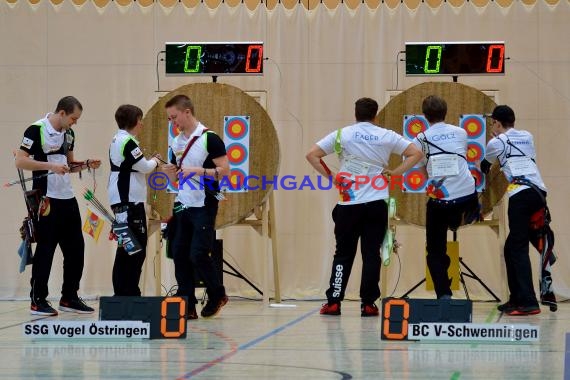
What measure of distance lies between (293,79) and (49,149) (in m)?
2.77

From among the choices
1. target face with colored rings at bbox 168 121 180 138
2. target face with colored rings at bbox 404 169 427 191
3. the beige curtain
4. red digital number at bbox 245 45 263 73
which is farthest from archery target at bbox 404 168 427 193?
target face with colored rings at bbox 168 121 180 138

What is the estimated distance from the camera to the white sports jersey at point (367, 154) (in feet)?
21.9

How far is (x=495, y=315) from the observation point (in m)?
6.93

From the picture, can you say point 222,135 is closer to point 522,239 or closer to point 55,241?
point 55,241

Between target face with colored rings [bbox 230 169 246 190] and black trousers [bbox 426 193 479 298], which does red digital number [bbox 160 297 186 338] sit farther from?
target face with colored rings [bbox 230 169 246 190]

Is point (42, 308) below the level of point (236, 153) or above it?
below

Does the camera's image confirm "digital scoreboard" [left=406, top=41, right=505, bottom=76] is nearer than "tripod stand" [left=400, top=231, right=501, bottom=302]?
Yes

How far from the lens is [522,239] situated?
6867 millimetres

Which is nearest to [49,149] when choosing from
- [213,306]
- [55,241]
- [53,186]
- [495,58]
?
[53,186]

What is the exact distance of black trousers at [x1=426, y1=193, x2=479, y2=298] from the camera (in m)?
6.73

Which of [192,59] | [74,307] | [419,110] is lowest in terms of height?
[74,307]

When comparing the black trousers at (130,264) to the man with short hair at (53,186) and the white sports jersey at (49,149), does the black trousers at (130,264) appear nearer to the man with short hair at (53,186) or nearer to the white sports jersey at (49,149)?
the man with short hair at (53,186)

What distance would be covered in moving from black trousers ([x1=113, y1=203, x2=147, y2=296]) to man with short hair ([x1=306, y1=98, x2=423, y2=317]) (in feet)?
4.53

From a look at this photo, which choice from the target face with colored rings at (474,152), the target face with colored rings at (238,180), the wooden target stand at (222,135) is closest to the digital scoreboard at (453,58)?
the target face with colored rings at (474,152)
